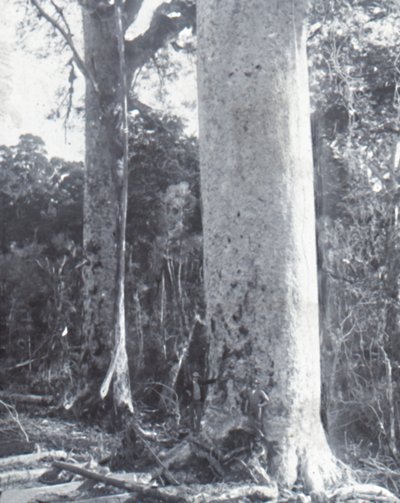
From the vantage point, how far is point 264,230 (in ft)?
15.0

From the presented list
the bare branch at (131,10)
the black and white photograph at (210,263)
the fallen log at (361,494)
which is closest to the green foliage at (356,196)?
the black and white photograph at (210,263)

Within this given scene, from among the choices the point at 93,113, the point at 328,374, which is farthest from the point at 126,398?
the point at 93,113

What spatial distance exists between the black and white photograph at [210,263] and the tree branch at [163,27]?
27mm

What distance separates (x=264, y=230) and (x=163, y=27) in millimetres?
6606

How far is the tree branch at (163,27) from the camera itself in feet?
33.4

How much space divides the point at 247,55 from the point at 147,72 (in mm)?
7744

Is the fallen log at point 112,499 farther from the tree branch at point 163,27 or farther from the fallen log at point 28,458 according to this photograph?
the tree branch at point 163,27

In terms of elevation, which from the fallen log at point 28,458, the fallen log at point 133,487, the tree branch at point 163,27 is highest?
the tree branch at point 163,27

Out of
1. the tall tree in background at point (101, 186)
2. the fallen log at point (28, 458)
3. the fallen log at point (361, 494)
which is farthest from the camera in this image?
the tall tree in background at point (101, 186)

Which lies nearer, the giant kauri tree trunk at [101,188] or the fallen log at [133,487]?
the fallen log at [133,487]

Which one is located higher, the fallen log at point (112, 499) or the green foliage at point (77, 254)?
the green foliage at point (77, 254)

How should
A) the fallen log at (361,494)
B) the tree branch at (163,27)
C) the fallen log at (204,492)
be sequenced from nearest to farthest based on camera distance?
the fallen log at (204,492)
the fallen log at (361,494)
the tree branch at (163,27)

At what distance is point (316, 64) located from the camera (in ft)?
32.6

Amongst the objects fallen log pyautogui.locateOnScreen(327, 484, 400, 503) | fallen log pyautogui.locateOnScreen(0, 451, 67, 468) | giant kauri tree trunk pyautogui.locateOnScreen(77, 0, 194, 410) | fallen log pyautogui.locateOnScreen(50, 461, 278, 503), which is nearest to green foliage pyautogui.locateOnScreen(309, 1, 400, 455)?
giant kauri tree trunk pyautogui.locateOnScreen(77, 0, 194, 410)
